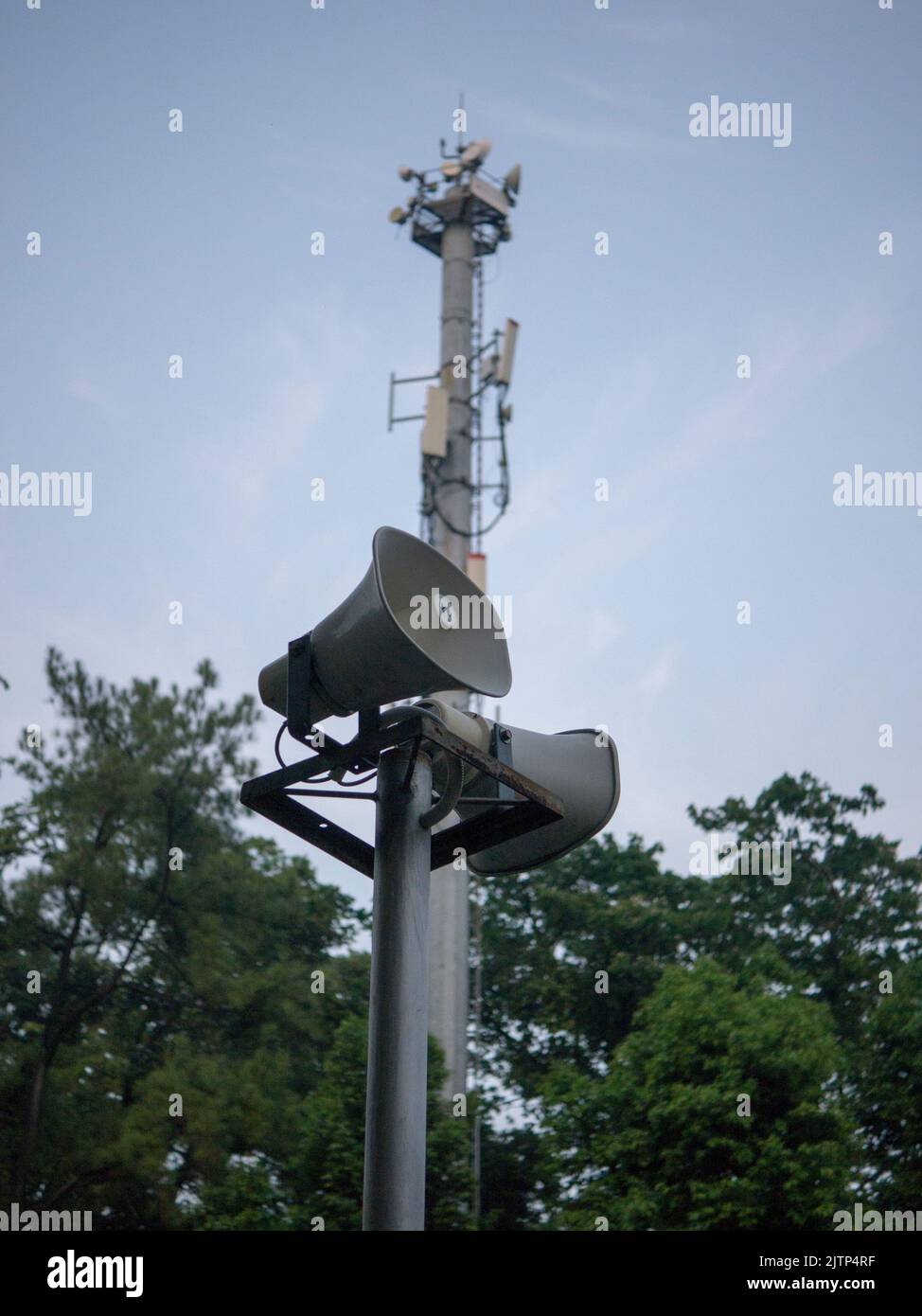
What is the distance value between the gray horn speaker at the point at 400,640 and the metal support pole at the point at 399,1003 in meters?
0.20

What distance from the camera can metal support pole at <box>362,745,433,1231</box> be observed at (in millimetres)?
3229

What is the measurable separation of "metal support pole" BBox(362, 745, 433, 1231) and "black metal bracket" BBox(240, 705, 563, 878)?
0.09m

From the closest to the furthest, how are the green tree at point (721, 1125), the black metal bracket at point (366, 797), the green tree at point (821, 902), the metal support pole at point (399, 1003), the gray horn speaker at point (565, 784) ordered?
the metal support pole at point (399, 1003), the black metal bracket at point (366, 797), the gray horn speaker at point (565, 784), the green tree at point (721, 1125), the green tree at point (821, 902)

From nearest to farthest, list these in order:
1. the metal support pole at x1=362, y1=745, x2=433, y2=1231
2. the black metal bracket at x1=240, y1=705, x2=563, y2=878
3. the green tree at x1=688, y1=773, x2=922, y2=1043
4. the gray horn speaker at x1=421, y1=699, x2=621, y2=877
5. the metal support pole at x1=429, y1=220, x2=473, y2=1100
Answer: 1. the metal support pole at x1=362, y1=745, x2=433, y2=1231
2. the black metal bracket at x1=240, y1=705, x2=563, y2=878
3. the gray horn speaker at x1=421, y1=699, x2=621, y2=877
4. the metal support pole at x1=429, y1=220, x2=473, y2=1100
5. the green tree at x1=688, y1=773, x2=922, y2=1043

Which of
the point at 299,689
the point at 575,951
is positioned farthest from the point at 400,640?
the point at 575,951

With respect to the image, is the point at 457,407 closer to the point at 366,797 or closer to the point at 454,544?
the point at 454,544

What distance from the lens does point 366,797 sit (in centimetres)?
370

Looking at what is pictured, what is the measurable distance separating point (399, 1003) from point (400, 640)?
0.87 m

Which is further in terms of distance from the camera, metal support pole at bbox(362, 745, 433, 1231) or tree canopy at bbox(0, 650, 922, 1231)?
tree canopy at bbox(0, 650, 922, 1231)

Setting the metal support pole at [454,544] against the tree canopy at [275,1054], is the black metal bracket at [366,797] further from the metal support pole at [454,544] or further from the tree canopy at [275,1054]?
the metal support pole at [454,544]

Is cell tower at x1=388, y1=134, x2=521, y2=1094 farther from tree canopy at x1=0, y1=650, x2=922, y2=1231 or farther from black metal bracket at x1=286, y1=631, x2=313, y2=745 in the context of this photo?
black metal bracket at x1=286, y1=631, x2=313, y2=745

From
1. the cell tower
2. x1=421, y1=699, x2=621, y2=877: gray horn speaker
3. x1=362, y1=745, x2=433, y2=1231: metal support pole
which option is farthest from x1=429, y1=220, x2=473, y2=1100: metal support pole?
x1=362, y1=745, x2=433, y2=1231: metal support pole

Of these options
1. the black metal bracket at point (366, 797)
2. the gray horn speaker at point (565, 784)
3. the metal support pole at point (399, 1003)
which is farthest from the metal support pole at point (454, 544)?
the metal support pole at point (399, 1003)

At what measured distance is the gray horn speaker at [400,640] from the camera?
3551 millimetres
